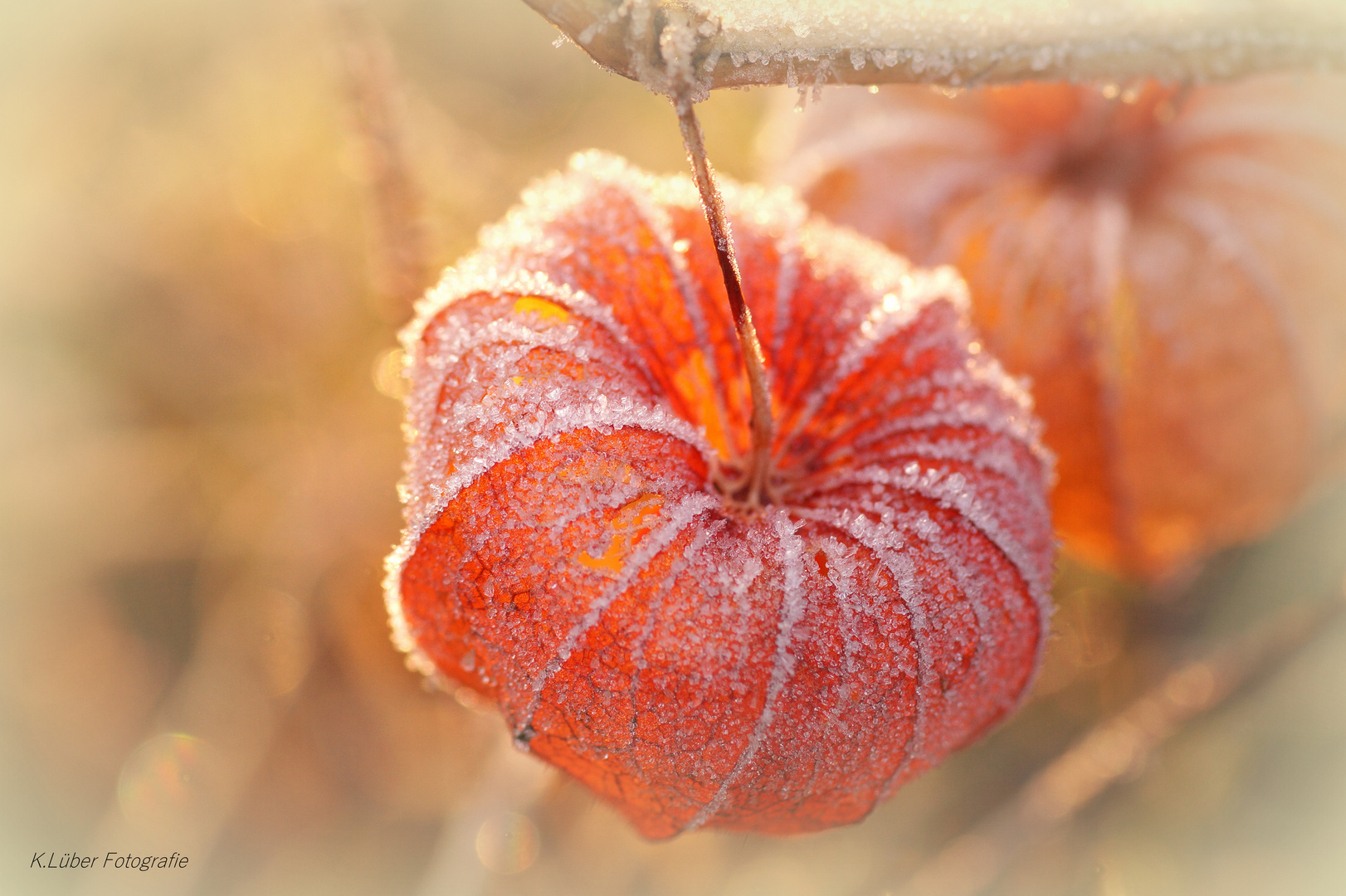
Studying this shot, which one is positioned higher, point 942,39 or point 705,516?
point 942,39

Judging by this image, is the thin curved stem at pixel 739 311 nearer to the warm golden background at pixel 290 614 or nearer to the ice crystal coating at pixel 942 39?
the ice crystal coating at pixel 942 39

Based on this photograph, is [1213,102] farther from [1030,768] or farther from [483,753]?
[483,753]

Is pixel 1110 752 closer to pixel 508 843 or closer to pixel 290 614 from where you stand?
pixel 508 843

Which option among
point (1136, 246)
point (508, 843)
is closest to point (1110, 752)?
point (1136, 246)

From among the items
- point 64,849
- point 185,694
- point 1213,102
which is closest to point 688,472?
point 1213,102

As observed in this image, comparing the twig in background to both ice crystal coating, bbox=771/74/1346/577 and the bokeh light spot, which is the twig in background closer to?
ice crystal coating, bbox=771/74/1346/577

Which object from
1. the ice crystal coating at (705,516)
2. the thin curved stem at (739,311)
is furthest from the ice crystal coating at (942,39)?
the ice crystal coating at (705,516)

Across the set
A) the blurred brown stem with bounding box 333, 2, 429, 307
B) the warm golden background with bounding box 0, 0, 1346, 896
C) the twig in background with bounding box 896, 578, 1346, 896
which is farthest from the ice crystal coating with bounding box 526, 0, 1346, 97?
the twig in background with bounding box 896, 578, 1346, 896

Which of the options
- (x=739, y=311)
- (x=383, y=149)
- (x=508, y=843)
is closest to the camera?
(x=739, y=311)

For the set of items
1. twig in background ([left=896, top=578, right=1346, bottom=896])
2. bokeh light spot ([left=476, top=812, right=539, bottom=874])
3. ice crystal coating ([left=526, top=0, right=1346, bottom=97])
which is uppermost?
→ ice crystal coating ([left=526, top=0, right=1346, bottom=97])
